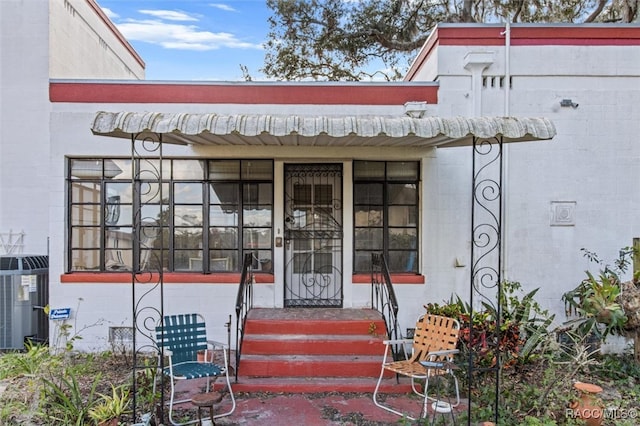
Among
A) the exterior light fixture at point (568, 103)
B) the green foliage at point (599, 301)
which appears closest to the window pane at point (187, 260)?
the green foliage at point (599, 301)

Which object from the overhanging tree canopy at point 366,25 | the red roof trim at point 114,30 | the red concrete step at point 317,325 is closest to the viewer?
the red concrete step at point 317,325

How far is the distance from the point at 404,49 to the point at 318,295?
33.6ft

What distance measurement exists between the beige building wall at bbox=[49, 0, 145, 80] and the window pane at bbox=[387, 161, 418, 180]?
255 inches

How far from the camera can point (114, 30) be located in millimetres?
11188

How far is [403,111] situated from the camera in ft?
23.7

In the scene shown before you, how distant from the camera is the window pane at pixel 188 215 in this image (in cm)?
739

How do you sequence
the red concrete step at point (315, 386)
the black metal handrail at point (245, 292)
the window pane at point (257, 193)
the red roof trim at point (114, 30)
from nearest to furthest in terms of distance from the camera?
the red concrete step at point (315, 386)
the black metal handrail at point (245, 292)
the window pane at point (257, 193)
the red roof trim at point (114, 30)

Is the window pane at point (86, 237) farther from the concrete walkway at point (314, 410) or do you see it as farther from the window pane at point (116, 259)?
the concrete walkway at point (314, 410)

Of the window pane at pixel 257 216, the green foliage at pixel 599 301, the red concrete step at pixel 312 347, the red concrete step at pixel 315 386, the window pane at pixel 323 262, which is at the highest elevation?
the window pane at pixel 257 216

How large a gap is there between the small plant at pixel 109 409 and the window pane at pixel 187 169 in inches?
134

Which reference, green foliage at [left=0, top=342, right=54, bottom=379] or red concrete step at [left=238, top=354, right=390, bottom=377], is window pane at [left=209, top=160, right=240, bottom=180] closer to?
red concrete step at [left=238, top=354, right=390, bottom=377]

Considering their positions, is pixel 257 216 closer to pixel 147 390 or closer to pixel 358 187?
pixel 358 187

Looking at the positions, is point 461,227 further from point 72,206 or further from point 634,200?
point 72,206

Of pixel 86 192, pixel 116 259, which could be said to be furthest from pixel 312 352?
pixel 86 192
